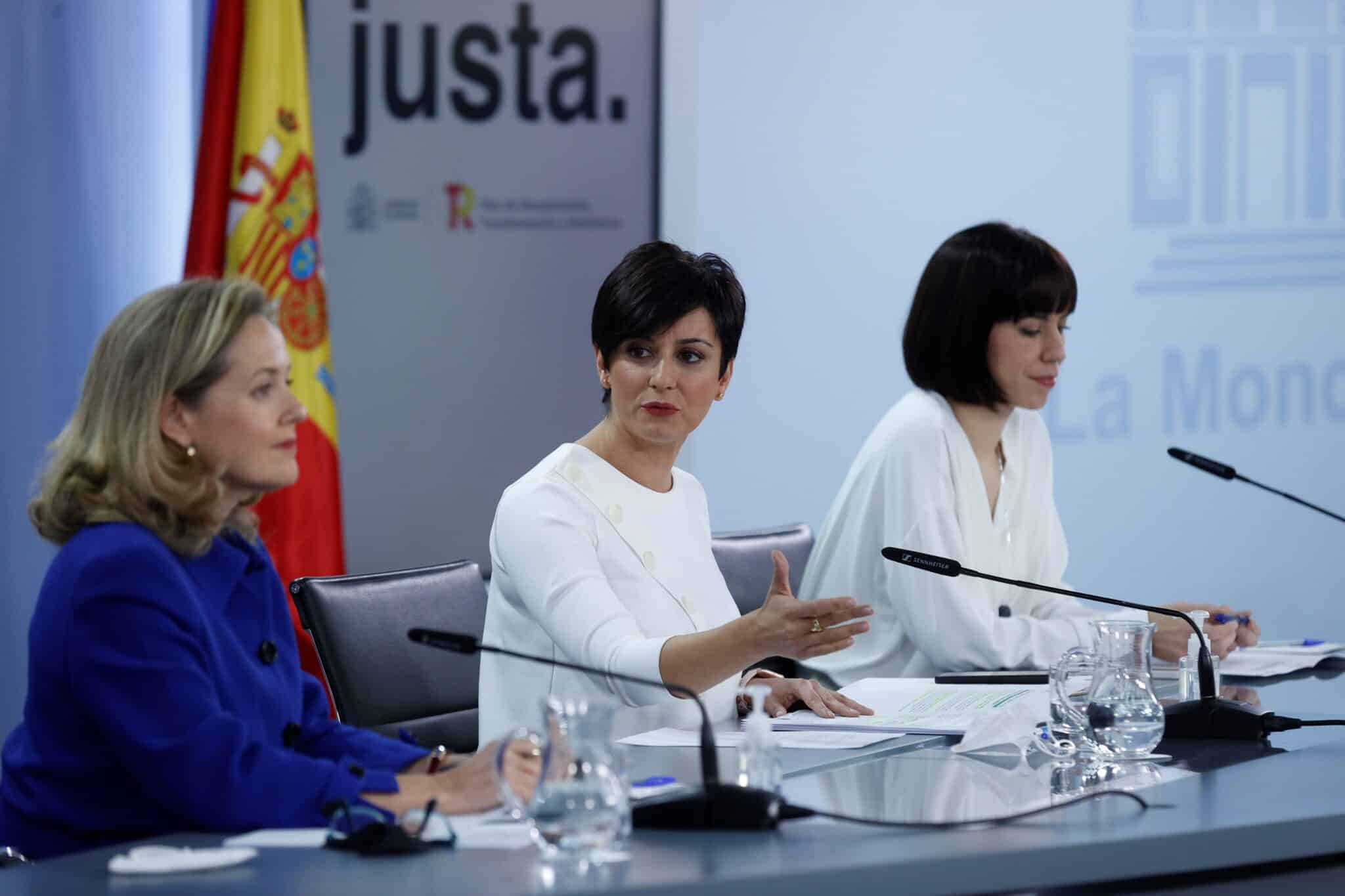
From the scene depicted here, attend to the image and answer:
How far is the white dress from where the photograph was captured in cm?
292

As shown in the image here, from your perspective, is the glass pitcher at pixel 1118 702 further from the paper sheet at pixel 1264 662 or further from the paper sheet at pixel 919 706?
the paper sheet at pixel 1264 662

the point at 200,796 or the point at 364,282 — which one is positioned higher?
the point at 364,282

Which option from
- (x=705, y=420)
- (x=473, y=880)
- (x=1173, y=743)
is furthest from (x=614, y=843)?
(x=705, y=420)

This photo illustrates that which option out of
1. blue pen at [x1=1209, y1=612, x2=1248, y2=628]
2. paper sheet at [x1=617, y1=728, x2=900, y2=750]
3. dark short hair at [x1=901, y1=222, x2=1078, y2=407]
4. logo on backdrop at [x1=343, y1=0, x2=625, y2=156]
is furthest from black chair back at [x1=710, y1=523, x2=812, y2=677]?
logo on backdrop at [x1=343, y1=0, x2=625, y2=156]

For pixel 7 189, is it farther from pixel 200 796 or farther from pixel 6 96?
pixel 200 796

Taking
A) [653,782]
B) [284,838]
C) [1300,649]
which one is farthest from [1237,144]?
[284,838]

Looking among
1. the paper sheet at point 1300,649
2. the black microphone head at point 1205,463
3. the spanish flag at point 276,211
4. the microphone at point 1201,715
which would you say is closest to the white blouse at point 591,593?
the microphone at point 1201,715

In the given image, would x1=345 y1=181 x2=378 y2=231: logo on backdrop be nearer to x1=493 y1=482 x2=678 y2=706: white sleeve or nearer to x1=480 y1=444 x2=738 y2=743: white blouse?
x1=480 y1=444 x2=738 y2=743: white blouse

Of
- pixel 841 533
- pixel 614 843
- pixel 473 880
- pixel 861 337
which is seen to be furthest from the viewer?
pixel 861 337

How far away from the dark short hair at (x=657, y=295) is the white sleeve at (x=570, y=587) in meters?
0.27

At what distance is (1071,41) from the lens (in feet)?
16.4

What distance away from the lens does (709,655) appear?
2164mm

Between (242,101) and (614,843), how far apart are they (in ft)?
9.46

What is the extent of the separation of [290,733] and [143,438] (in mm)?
384
